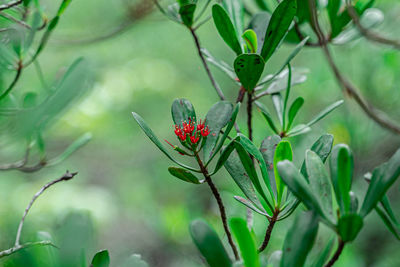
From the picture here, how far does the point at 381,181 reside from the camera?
295 mm

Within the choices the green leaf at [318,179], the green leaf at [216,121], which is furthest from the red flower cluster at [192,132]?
the green leaf at [318,179]

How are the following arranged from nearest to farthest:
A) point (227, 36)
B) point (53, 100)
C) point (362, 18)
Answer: point (53, 100)
point (227, 36)
point (362, 18)

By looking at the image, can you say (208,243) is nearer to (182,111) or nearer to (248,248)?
(248,248)

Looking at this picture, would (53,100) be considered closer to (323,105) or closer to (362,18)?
(362,18)

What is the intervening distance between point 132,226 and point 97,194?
0.95 m

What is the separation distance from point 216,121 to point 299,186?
0.45 ft

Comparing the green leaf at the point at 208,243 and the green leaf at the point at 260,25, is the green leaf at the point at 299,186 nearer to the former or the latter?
the green leaf at the point at 208,243

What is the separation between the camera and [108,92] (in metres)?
2.35

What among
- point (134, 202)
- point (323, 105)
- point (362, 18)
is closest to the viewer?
point (362, 18)

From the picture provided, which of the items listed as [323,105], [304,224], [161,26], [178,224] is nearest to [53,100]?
[304,224]

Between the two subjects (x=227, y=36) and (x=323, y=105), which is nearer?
(x=227, y=36)

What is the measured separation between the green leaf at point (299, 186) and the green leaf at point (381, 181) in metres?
0.04

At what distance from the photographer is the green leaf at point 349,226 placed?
0.91ft

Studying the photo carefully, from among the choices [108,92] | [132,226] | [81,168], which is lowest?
[132,226]
